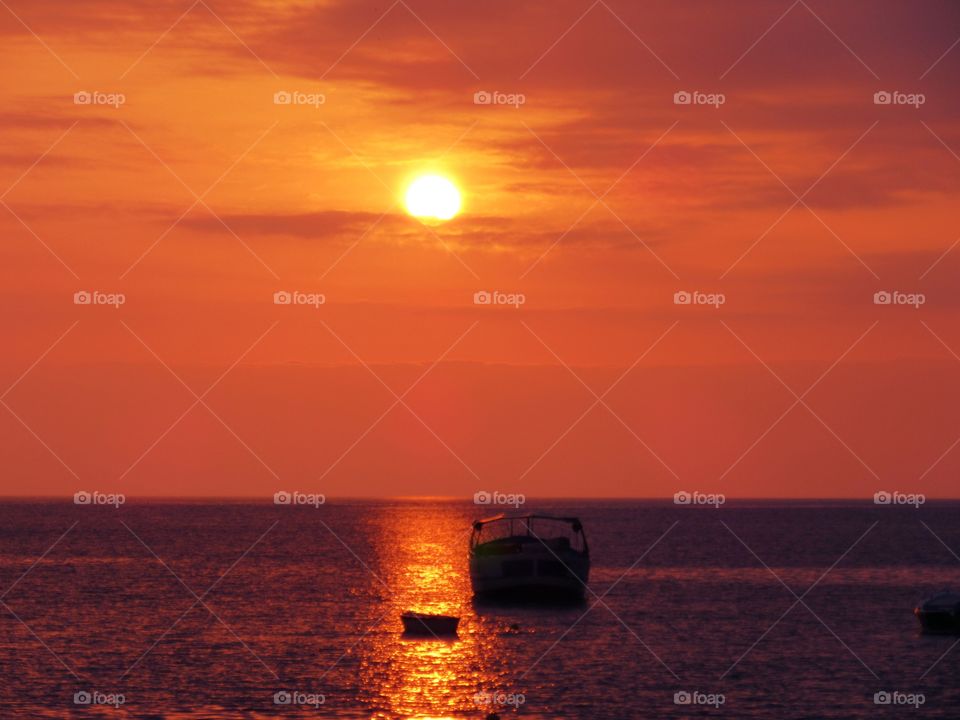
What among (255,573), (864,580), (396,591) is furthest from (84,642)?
(864,580)

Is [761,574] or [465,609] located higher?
[761,574]

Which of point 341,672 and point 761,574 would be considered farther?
point 761,574

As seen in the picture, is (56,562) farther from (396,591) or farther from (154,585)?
(396,591)

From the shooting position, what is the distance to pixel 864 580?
5084 inches

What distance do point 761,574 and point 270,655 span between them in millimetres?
77864

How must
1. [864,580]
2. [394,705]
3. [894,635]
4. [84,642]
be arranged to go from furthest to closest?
[864,580] → [894,635] → [84,642] → [394,705]
